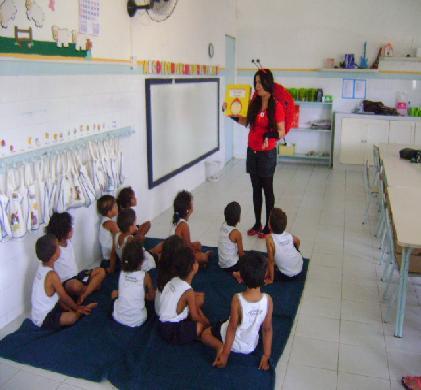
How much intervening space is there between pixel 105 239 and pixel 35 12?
5.20ft

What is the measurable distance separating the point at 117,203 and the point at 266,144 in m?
1.33

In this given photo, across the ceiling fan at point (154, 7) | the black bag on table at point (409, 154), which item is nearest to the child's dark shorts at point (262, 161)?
the black bag on table at point (409, 154)

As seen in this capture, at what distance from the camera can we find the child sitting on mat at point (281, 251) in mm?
3117

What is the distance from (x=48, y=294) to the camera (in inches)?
102

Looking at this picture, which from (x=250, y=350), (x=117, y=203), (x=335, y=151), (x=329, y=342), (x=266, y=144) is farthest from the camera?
(x=335, y=151)

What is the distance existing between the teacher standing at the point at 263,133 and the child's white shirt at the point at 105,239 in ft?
4.25

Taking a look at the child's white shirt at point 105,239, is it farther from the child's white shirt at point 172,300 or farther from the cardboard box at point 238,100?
the cardboard box at point 238,100

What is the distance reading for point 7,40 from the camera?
252 cm

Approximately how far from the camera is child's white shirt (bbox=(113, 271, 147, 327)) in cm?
257

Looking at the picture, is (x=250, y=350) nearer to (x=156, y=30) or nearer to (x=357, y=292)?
(x=357, y=292)

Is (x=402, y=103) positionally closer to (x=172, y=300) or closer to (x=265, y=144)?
(x=265, y=144)

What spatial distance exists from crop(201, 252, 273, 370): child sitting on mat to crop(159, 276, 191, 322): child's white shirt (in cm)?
25

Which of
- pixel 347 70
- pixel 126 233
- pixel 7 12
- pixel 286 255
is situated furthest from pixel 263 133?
pixel 347 70

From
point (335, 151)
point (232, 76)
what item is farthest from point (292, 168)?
point (232, 76)
